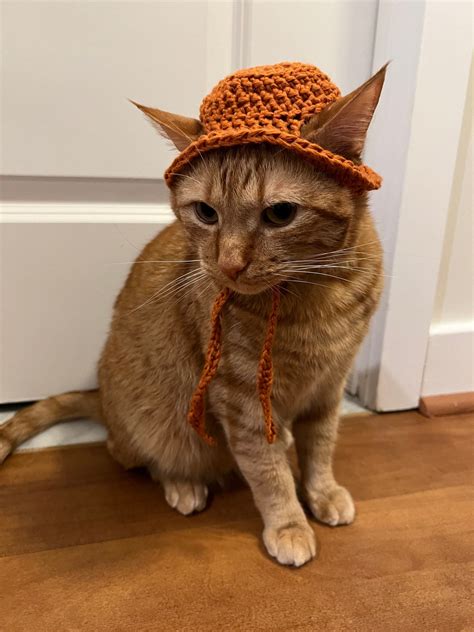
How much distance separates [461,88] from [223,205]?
84 centimetres

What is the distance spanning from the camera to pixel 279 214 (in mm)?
815

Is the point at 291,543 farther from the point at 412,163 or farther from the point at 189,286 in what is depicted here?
the point at 412,163

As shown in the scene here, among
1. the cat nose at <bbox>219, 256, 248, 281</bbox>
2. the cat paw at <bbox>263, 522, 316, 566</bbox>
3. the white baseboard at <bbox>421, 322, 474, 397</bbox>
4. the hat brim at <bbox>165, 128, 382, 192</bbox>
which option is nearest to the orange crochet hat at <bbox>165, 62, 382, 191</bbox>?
the hat brim at <bbox>165, 128, 382, 192</bbox>

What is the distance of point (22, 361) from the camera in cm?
147

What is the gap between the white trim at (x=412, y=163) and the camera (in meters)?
1.26

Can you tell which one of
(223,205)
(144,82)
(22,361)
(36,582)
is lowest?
(36,582)

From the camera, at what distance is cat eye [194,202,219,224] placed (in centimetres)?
89

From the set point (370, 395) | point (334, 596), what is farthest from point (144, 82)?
point (334, 596)

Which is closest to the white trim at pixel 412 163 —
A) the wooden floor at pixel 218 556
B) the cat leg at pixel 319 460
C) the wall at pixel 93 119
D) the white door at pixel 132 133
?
the white door at pixel 132 133

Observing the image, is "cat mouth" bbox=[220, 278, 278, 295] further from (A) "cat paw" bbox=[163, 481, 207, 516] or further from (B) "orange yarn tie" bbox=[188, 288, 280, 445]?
(A) "cat paw" bbox=[163, 481, 207, 516]

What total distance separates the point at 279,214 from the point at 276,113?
0.15 m

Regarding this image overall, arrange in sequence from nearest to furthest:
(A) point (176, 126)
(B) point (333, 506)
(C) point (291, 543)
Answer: (A) point (176, 126) → (C) point (291, 543) → (B) point (333, 506)

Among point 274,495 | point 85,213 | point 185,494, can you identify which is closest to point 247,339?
point 274,495

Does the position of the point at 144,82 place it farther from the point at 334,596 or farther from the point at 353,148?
the point at 334,596
